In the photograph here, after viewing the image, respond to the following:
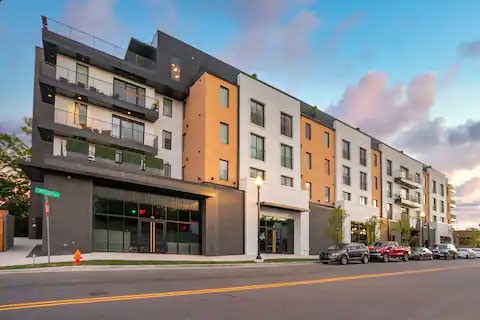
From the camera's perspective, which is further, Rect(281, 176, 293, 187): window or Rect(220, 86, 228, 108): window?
Rect(281, 176, 293, 187): window

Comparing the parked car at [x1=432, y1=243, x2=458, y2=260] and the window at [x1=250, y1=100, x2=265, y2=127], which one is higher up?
the window at [x1=250, y1=100, x2=265, y2=127]

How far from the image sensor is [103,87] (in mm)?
32250

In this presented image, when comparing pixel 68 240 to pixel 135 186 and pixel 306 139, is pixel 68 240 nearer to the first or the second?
pixel 135 186

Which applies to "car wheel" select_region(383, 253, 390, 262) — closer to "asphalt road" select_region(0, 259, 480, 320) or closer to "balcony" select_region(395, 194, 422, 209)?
"asphalt road" select_region(0, 259, 480, 320)

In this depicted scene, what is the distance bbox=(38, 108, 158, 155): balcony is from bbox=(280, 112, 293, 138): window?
12.8 m

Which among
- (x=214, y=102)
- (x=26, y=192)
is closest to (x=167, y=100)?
(x=214, y=102)

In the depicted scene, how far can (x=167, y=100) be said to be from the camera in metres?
37.2

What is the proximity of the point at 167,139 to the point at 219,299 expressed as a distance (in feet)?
86.6

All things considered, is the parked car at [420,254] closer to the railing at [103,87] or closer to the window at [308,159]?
the window at [308,159]

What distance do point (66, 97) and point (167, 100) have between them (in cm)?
884

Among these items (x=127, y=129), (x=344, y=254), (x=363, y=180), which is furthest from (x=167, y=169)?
(x=363, y=180)

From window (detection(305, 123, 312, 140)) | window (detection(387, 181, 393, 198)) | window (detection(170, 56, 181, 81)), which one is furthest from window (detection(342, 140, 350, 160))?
window (detection(170, 56, 181, 81))

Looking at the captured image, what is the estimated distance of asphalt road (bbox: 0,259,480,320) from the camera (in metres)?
9.21

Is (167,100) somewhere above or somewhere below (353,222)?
above
